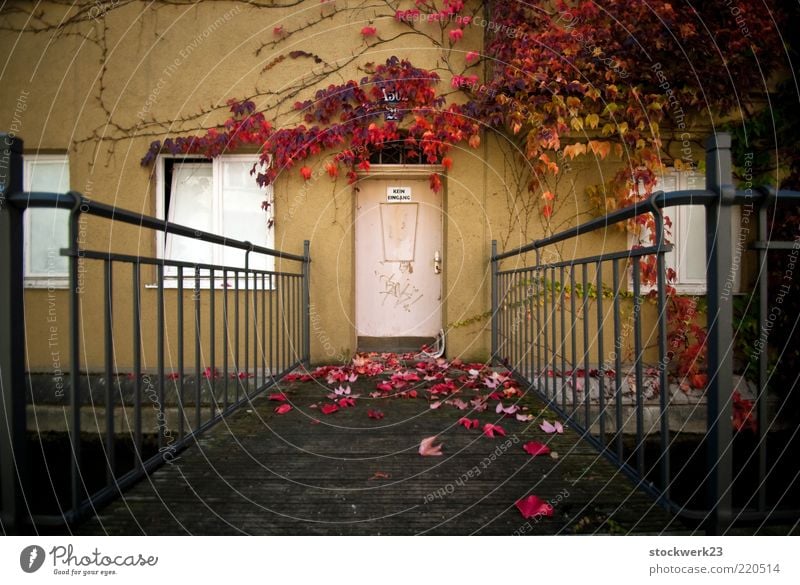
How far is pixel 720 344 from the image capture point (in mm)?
1396

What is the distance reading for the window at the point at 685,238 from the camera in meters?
4.87

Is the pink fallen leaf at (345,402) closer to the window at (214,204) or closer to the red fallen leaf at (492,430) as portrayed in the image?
the red fallen leaf at (492,430)

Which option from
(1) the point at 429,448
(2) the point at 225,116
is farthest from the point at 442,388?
(2) the point at 225,116

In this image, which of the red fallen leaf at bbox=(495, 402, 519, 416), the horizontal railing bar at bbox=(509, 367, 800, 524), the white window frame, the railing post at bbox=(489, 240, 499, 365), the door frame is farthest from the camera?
the door frame

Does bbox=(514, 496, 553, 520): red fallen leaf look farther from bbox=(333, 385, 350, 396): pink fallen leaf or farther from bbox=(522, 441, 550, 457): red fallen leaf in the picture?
bbox=(333, 385, 350, 396): pink fallen leaf

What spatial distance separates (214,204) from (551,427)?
13.2ft

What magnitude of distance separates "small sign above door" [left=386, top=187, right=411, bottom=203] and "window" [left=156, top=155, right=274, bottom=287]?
1300 mm

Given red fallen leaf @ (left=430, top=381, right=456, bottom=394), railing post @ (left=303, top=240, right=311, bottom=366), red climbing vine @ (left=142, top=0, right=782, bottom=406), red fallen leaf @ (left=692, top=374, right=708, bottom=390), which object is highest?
red climbing vine @ (left=142, top=0, right=782, bottom=406)

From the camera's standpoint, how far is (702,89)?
452 centimetres

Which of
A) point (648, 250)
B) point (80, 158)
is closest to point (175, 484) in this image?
point (648, 250)

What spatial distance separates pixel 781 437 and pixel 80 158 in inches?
289

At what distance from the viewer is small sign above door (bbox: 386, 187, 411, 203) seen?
5.15 meters

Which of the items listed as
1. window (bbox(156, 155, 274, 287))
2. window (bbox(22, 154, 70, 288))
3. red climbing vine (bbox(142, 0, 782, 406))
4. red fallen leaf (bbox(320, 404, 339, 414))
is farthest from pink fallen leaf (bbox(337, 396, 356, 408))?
window (bbox(22, 154, 70, 288))

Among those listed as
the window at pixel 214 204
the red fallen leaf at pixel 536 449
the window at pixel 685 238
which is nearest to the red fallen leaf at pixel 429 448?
the red fallen leaf at pixel 536 449
